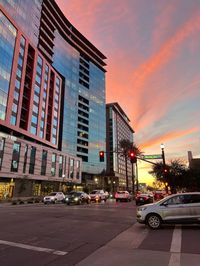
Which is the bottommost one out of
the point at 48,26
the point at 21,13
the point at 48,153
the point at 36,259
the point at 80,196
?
the point at 36,259

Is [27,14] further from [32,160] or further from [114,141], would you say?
[114,141]

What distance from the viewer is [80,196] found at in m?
35.5

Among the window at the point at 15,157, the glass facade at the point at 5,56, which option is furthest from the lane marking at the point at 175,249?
the glass facade at the point at 5,56

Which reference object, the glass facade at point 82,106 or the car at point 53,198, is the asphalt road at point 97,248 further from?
the glass facade at point 82,106

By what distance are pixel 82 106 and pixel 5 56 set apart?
57938mm

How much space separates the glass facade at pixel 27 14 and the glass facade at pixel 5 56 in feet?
24.3

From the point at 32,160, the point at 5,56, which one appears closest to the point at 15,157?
the point at 32,160

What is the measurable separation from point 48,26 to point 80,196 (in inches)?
3065

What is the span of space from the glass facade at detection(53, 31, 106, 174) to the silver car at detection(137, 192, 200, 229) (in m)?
85.1

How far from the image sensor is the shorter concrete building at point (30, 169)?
5511 cm

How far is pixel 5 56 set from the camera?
5878 centimetres

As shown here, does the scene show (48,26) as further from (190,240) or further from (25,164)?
(190,240)

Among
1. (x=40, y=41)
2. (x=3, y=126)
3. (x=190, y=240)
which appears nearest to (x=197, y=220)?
(x=190, y=240)

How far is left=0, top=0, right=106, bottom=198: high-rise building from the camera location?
5888 centimetres
